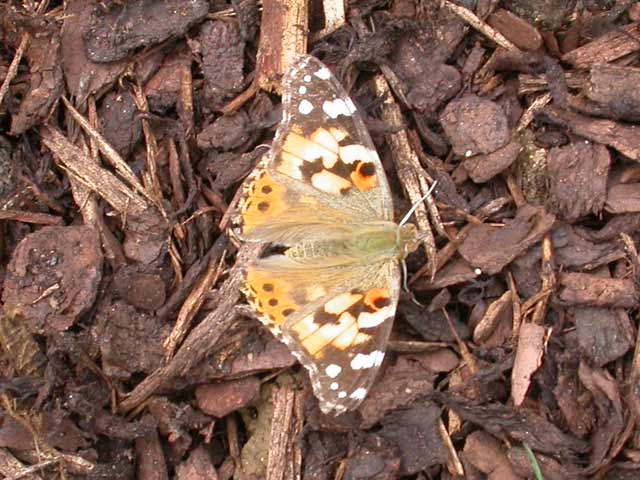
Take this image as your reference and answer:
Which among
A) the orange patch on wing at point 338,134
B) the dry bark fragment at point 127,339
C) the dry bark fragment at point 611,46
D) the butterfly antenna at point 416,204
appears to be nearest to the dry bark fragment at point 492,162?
the butterfly antenna at point 416,204

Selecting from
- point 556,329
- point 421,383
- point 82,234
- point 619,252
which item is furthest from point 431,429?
point 82,234

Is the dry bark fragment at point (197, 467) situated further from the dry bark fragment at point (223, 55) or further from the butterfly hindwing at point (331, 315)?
the dry bark fragment at point (223, 55)

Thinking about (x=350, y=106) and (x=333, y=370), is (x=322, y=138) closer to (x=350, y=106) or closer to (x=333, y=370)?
(x=350, y=106)

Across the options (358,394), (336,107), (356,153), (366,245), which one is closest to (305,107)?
(336,107)

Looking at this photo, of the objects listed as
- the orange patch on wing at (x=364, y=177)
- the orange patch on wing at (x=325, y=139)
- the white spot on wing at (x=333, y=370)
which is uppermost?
the orange patch on wing at (x=325, y=139)

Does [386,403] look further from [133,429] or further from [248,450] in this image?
[133,429]

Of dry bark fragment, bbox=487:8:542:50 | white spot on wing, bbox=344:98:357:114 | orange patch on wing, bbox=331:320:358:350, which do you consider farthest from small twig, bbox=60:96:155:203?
dry bark fragment, bbox=487:8:542:50

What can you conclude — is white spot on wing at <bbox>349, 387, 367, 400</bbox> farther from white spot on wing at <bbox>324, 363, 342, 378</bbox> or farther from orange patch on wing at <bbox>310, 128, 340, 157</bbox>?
orange patch on wing at <bbox>310, 128, 340, 157</bbox>
